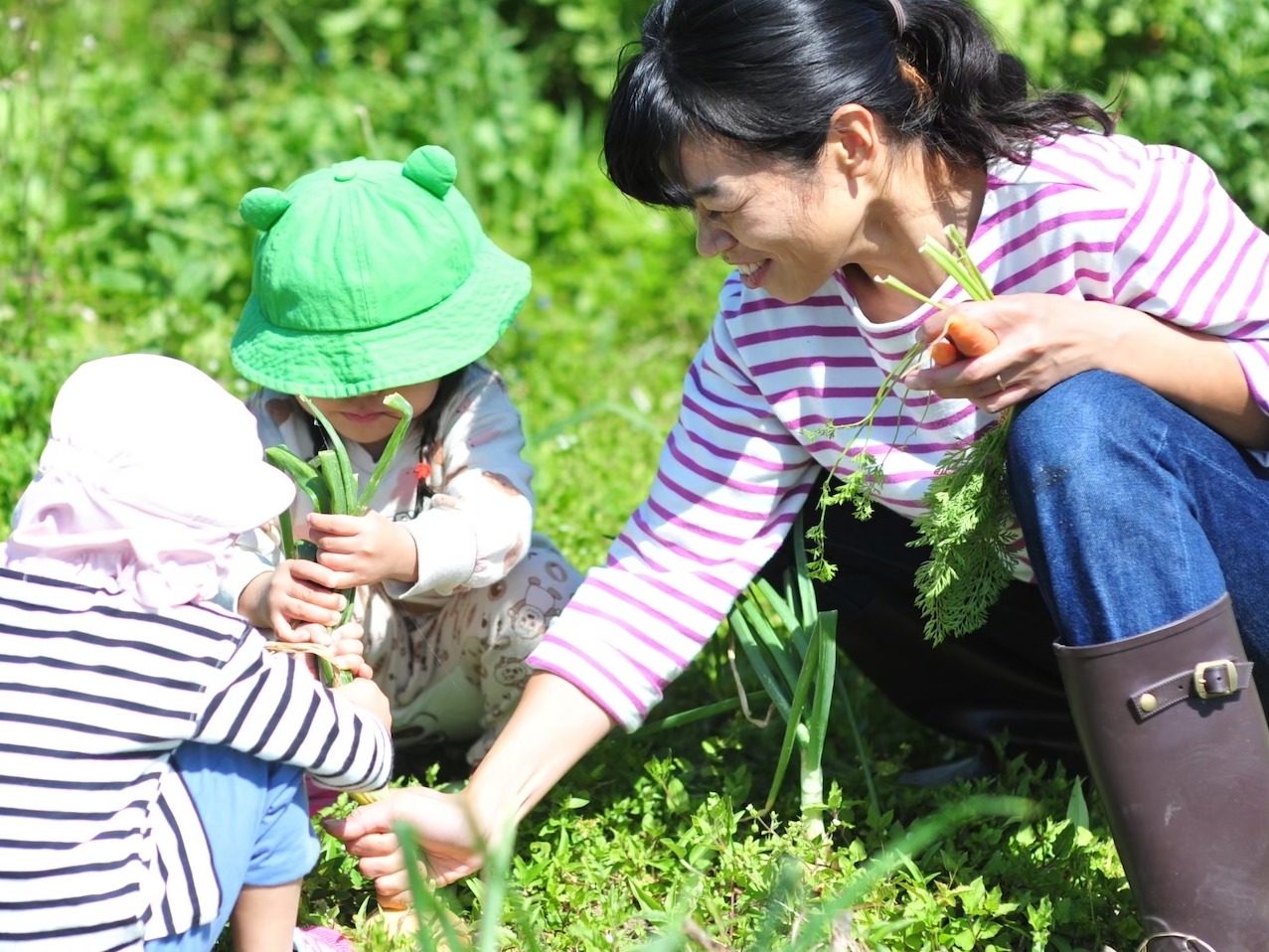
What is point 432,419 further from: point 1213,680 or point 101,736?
point 1213,680

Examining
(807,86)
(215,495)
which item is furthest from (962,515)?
(215,495)

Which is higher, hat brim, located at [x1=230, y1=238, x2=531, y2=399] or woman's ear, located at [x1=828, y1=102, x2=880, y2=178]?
woman's ear, located at [x1=828, y1=102, x2=880, y2=178]

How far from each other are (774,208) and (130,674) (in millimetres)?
914

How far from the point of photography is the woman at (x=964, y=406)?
1665 millimetres

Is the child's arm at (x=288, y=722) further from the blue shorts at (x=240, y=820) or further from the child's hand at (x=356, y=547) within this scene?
the child's hand at (x=356, y=547)

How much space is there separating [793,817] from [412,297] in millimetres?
891

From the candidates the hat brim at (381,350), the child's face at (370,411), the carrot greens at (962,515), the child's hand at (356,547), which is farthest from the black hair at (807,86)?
the child's hand at (356,547)

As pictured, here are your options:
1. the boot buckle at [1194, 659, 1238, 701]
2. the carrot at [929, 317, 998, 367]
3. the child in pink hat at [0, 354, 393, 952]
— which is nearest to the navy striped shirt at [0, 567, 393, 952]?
the child in pink hat at [0, 354, 393, 952]

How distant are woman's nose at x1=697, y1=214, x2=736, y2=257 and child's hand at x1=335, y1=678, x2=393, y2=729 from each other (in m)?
0.67

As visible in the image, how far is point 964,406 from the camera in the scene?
199 centimetres

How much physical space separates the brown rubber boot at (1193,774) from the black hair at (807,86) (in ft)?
2.10

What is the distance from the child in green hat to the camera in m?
2.04

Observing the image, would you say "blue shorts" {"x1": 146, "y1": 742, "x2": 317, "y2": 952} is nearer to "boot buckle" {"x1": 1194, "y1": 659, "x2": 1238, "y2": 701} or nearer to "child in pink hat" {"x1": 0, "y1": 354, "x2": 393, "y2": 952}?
"child in pink hat" {"x1": 0, "y1": 354, "x2": 393, "y2": 952}

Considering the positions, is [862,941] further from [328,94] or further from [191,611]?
[328,94]
